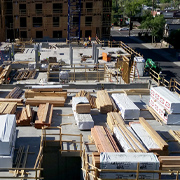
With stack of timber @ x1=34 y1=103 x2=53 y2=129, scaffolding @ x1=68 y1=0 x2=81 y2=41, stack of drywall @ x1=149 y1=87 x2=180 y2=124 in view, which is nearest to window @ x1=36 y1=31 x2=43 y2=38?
scaffolding @ x1=68 y1=0 x2=81 y2=41

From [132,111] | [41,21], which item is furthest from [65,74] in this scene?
[41,21]

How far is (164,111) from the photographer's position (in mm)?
22469

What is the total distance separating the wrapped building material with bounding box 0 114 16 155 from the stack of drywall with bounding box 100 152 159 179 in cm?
477

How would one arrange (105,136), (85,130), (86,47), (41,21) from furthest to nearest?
(41,21) → (86,47) → (85,130) → (105,136)

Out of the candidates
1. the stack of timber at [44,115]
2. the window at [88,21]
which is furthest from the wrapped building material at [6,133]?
the window at [88,21]

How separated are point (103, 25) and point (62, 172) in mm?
52295

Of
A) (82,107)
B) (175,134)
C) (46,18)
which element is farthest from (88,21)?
(175,134)

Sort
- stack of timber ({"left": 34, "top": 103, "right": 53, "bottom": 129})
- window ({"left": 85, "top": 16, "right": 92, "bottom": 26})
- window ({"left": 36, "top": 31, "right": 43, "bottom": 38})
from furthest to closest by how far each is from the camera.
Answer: window ({"left": 85, "top": 16, "right": 92, "bottom": 26}), window ({"left": 36, "top": 31, "right": 43, "bottom": 38}), stack of timber ({"left": 34, "top": 103, "right": 53, "bottom": 129})

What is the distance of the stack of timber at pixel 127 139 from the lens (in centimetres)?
1678

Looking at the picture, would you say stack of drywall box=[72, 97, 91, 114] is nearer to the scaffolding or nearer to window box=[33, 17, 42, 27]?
the scaffolding

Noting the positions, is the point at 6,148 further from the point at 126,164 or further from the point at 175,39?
the point at 175,39

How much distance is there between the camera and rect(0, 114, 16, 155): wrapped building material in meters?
15.9

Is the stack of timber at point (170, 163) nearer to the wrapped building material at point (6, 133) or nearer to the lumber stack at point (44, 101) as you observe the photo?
the wrapped building material at point (6, 133)

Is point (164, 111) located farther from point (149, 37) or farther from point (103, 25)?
point (149, 37)
